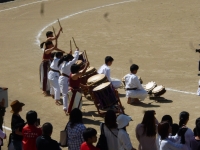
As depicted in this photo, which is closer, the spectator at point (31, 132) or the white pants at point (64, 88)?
the spectator at point (31, 132)

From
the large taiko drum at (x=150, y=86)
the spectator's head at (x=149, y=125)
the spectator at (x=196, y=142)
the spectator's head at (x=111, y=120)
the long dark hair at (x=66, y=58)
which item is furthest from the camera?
the large taiko drum at (x=150, y=86)

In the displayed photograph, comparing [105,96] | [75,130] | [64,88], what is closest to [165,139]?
[75,130]

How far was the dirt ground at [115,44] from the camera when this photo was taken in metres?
17.9

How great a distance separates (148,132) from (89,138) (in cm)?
127

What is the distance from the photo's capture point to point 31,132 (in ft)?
39.4

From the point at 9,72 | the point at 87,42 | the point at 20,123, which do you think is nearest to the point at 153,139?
the point at 20,123

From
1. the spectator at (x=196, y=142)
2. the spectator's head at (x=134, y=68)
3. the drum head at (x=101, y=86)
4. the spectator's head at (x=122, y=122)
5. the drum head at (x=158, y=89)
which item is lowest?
the spectator at (x=196, y=142)

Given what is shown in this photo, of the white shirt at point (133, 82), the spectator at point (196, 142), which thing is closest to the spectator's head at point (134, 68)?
the white shirt at point (133, 82)

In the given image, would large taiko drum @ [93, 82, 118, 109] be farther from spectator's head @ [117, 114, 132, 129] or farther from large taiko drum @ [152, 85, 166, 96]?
spectator's head @ [117, 114, 132, 129]

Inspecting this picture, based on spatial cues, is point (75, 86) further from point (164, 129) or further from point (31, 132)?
point (164, 129)

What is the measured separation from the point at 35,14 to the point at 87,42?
25.5ft

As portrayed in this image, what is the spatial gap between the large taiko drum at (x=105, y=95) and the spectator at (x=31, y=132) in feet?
14.7

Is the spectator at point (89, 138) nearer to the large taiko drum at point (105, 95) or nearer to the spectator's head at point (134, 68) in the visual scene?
the large taiko drum at point (105, 95)

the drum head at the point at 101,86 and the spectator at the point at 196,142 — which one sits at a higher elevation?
the drum head at the point at 101,86
